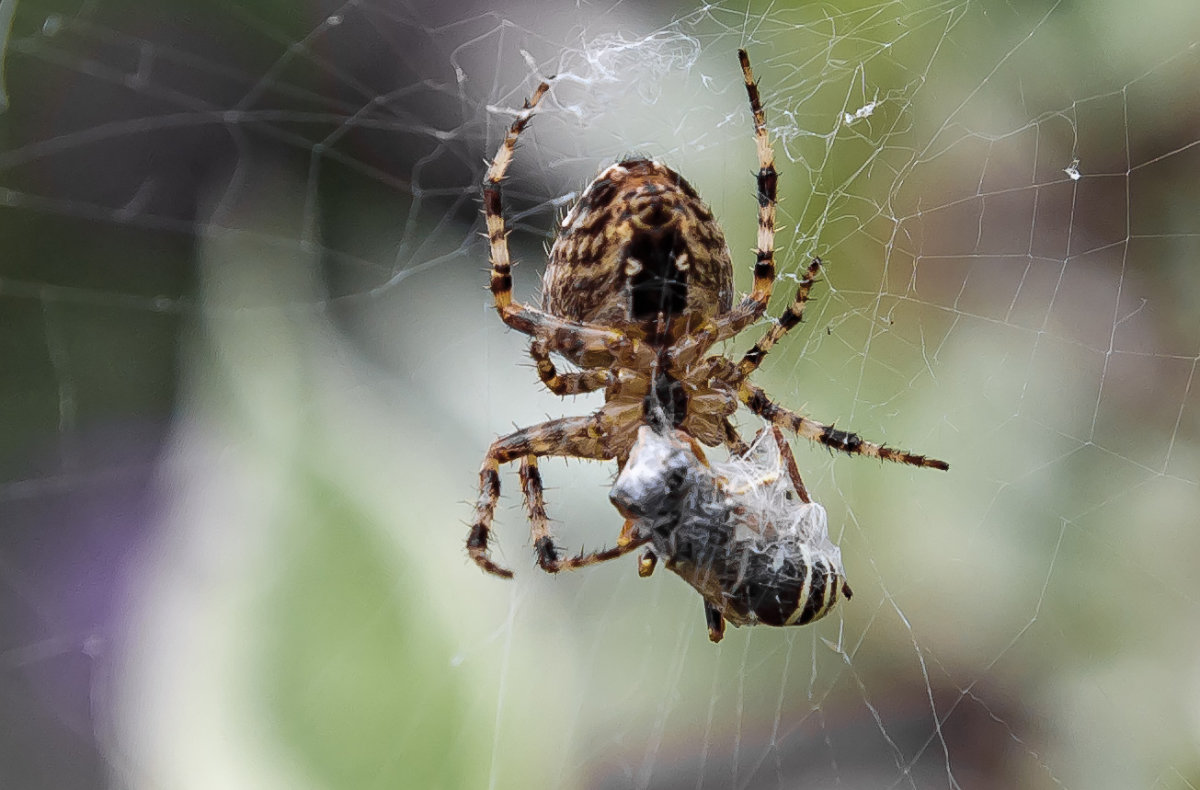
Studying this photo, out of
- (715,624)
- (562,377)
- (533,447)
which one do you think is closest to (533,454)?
(533,447)

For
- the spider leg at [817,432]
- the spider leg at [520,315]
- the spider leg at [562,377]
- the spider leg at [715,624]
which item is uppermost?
the spider leg at [520,315]

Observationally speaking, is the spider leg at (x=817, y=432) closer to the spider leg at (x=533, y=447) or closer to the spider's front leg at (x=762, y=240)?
the spider's front leg at (x=762, y=240)

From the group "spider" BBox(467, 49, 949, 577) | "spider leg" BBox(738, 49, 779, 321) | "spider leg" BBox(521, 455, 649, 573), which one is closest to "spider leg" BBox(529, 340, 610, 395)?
"spider" BBox(467, 49, 949, 577)

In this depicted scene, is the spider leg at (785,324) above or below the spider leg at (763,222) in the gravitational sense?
below

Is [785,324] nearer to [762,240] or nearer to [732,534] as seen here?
[762,240]

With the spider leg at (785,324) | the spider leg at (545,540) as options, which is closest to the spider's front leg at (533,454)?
the spider leg at (545,540)
